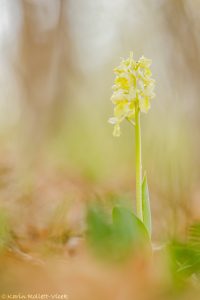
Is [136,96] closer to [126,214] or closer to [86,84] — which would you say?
[126,214]

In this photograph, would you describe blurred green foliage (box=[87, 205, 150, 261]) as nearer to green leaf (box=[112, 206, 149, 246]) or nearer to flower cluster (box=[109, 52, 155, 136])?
green leaf (box=[112, 206, 149, 246])

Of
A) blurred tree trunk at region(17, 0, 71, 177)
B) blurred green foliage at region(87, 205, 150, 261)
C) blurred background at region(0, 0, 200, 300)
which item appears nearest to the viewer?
blurred green foliage at region(87, 205, 150, 261)

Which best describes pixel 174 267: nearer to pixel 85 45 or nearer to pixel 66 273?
pixel 66 273

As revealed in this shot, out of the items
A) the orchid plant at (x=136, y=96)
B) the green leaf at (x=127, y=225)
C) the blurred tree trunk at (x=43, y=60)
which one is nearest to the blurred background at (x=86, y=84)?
the blurred tree trunk at (x=43, y=60)

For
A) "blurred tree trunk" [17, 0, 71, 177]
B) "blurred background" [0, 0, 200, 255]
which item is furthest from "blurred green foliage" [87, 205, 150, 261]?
"blurred tree trunk" [17, 0, 71, 177]

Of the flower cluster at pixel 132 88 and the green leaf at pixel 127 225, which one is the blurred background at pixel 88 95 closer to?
the flower cluster at pixel 132 88

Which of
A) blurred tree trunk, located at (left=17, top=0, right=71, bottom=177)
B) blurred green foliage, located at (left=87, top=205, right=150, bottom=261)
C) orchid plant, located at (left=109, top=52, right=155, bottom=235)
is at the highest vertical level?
blurred tree trunk, located at (left=17, top=0, right=71, bottom=177)
